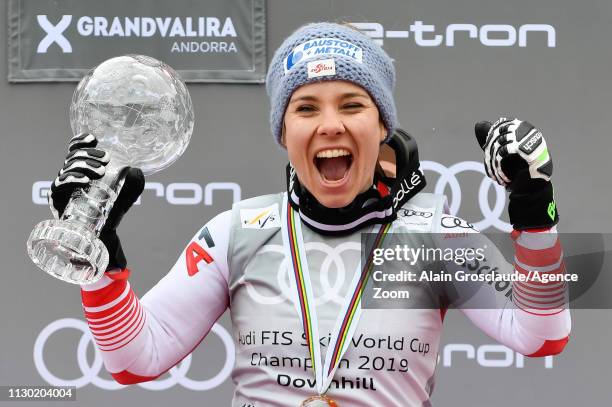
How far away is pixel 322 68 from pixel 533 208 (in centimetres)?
53

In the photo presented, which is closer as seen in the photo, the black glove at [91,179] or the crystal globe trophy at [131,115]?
the black glove at [91,179]

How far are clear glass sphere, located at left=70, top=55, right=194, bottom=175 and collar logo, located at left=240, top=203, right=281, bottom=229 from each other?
0.75 ft

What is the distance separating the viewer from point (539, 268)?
2094mm

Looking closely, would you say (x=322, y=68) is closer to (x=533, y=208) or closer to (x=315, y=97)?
(x=315, y=97)

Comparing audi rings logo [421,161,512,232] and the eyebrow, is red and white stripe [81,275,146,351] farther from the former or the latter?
audi rings logo [421,161,512,232]

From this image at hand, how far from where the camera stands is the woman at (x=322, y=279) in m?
2.15

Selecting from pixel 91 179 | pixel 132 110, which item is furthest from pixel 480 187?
pixel 91 179

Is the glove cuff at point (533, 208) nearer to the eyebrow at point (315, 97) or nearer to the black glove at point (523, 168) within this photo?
the black glove at point (523, 168)

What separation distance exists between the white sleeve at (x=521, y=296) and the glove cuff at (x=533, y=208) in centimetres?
3

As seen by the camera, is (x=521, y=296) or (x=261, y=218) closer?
(x=521, y=296)

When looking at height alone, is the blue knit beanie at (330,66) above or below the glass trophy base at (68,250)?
above

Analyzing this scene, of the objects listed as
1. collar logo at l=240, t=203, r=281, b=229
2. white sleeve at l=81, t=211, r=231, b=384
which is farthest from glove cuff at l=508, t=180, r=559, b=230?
white sleeve at l=81, t=211, r=231, b=384

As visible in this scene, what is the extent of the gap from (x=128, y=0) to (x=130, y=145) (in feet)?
5.93

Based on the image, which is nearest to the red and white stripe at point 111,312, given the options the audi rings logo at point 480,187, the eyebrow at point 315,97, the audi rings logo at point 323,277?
the audi rings logo at point 323,277
